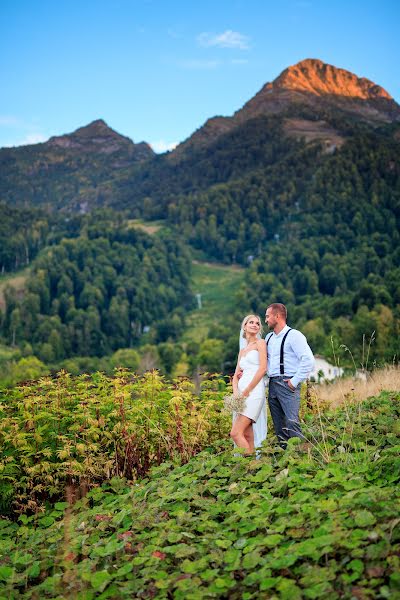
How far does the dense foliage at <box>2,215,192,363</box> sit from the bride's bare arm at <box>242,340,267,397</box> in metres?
97.8

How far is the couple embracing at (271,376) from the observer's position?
6865 millimetres

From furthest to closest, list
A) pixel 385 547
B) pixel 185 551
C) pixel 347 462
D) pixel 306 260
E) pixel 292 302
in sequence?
pixel 306 260, pixel 292 302, pixel 347 462, pixel 185 551, pixel 385 547

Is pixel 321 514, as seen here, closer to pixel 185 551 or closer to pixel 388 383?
pixel 185 551

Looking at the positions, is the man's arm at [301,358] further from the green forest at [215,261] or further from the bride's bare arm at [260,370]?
the green forest at [215,261]

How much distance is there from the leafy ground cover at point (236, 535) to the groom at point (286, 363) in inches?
20.9

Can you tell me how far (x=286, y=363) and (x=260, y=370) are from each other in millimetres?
339

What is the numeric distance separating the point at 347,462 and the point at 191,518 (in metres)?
1.61

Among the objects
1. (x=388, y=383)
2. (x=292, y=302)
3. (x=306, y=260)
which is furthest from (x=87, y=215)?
(x=388, y=383)

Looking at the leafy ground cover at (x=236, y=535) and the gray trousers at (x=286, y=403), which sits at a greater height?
the gray trousers at (x=286, y=403)

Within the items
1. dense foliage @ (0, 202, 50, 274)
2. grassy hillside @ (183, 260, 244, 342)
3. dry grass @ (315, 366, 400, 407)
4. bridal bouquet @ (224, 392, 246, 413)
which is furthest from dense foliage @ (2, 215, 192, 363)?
bridal bouquet @ (224, 392, 246, 413)

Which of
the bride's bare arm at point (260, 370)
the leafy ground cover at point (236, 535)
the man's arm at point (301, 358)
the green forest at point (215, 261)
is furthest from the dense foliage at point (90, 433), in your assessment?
the green forest at point (215, 261)

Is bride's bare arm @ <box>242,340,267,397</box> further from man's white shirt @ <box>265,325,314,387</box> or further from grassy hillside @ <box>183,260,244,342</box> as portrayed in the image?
grassy hillside @ <box>183,260,244,342</box>

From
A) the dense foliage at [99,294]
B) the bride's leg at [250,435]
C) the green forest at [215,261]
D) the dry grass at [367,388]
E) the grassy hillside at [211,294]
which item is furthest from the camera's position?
the grassy hillside at [211,294]

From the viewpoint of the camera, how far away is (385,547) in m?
3.81
